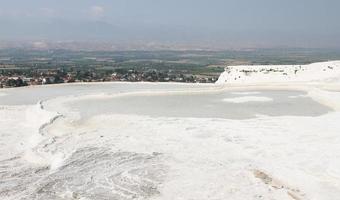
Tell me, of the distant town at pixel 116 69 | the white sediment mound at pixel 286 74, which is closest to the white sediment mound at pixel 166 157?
the white sediment mound at pixel 286 74

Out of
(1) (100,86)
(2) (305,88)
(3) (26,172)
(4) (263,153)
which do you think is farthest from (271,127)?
(1) (100,86)

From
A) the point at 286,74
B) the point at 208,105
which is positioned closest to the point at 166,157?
the point at 208,105

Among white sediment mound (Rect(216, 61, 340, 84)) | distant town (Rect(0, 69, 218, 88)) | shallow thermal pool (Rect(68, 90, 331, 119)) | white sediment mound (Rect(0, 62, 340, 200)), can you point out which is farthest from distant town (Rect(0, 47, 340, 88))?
white sediment mound (Rect(0, 62, 340, 200))

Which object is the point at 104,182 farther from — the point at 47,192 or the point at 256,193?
the point at 256,193

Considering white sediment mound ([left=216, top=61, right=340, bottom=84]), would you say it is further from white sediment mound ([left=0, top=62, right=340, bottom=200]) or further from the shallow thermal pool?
white sediment mound ([left=0, top=62, right=340, bottom=200])

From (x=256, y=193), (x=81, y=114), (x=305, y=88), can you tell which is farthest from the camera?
(x=305, y=88)

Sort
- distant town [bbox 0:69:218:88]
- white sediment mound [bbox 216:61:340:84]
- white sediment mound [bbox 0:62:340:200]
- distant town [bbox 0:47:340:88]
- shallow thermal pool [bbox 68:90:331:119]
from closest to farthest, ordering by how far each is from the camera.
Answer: white sediment mound [bbox 0:62:340:200] → shallow thermal pool [bbox 68:90:331:119] → white sediment mound [bbox 216:61:340:84] → distant town [bbox 0:69:218:88] → distant town [bbox 0:47:340:88]
